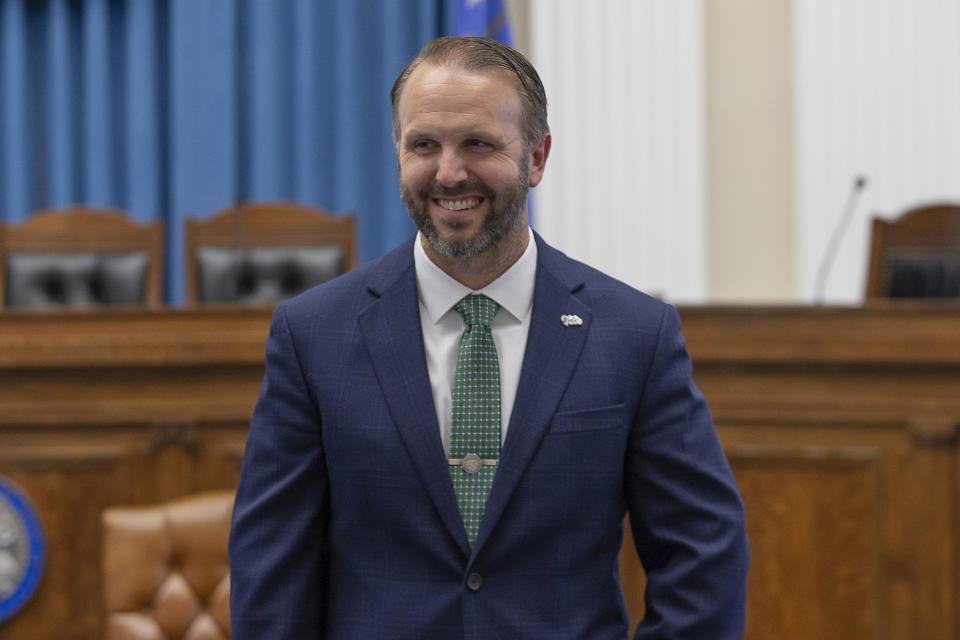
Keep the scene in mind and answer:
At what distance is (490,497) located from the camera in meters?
1.26

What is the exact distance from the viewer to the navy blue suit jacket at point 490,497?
4.17 ft

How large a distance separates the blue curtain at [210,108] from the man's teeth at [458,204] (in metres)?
4.08

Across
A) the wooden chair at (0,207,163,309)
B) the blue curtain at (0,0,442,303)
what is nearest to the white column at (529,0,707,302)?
the blue curtain at (0,0,442,303)

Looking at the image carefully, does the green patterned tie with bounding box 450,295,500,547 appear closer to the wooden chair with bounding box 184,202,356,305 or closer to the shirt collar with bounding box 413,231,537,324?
the shirt collar with bounding box 413,231,537,324

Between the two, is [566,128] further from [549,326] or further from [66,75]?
[549,326]

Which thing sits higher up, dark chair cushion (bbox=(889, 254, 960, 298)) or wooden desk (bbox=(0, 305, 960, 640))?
dark chair cushion (bbox=(889, 254, 960, 298))

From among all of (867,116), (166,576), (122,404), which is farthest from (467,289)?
(867,116)

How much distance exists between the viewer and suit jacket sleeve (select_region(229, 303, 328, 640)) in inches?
50.5

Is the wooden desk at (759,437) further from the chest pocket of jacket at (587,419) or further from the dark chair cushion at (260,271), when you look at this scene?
the chest pocket of jacket at (587,419)

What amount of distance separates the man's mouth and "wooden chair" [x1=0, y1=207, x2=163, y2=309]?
267 cm

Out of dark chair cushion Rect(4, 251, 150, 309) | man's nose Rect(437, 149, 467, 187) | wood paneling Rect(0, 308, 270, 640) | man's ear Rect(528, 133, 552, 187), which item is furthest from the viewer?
dark chair cushion Rect(4, 251, 150, 309)

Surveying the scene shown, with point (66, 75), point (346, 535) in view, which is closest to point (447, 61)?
point (346, 535)

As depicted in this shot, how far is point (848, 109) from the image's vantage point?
500cm

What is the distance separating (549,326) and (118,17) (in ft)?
16.1
